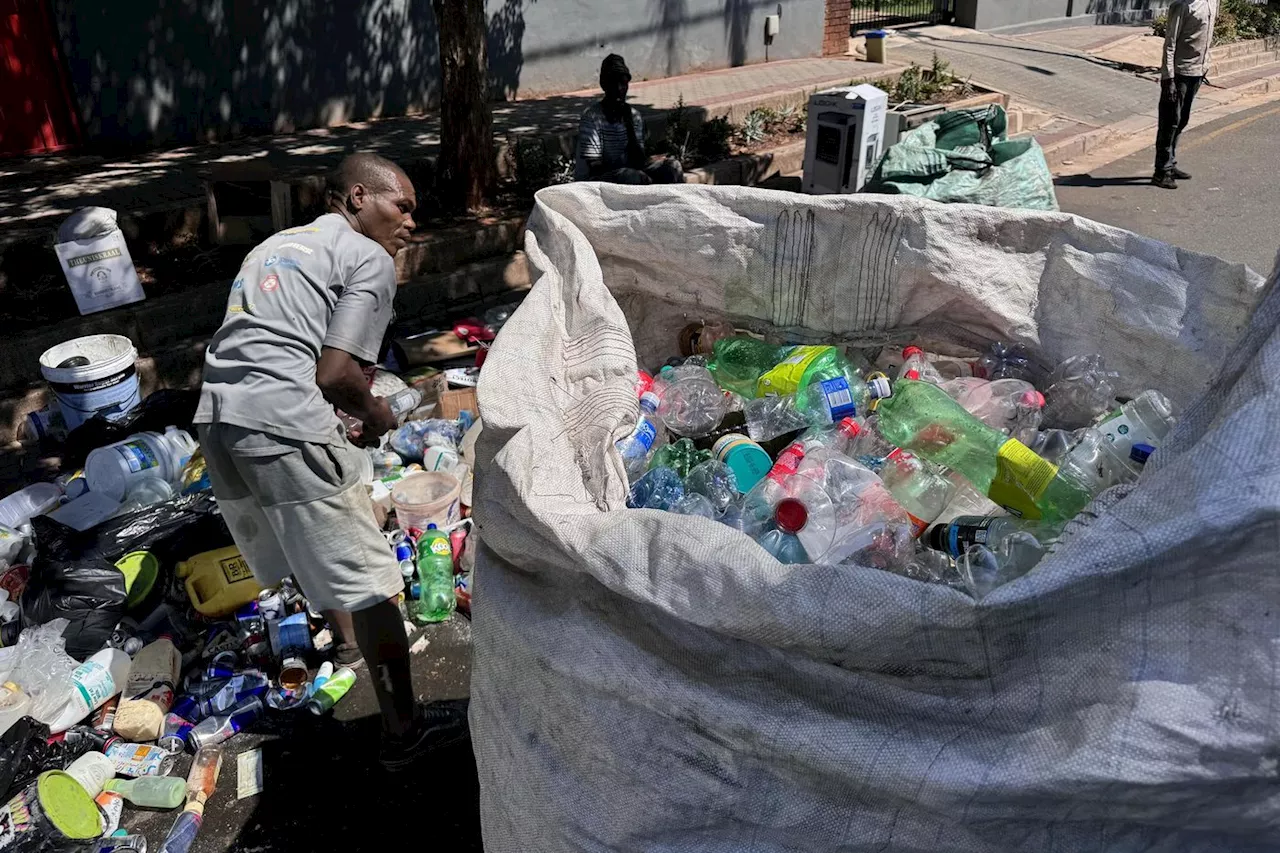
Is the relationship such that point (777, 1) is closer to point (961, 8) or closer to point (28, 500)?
point (961, 8)

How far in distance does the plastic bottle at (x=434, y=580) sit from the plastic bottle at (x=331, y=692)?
0.38 metres

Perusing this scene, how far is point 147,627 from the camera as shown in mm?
3311

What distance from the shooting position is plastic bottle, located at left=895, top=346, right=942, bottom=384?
8.55 ft

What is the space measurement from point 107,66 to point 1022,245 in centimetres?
779

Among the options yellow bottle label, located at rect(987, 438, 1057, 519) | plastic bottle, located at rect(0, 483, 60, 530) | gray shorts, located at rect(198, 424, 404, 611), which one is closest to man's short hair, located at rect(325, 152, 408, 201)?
gray shorts, located at rect(198, 424, 404, 611)

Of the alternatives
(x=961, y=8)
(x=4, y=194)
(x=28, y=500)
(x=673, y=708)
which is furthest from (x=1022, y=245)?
(x=961, y=8)

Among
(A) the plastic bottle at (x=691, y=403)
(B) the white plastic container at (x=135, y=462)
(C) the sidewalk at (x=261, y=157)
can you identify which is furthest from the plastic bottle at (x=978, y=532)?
(C) the sidewalk at (x=261, y=157)

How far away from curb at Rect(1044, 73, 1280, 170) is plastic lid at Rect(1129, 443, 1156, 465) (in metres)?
8.27

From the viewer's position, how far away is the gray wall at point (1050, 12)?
15.2m

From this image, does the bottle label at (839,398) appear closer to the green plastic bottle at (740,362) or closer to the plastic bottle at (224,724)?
the green plastic bottle at (740,362)

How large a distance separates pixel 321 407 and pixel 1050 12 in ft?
58.5

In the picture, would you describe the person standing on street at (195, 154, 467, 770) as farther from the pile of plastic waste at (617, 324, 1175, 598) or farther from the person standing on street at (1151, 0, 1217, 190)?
the person standing on street at (1151, 0, 1217, 190)

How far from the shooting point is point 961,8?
15.3 metres

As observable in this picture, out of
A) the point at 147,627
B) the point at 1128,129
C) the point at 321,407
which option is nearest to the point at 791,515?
the point at 321,407
